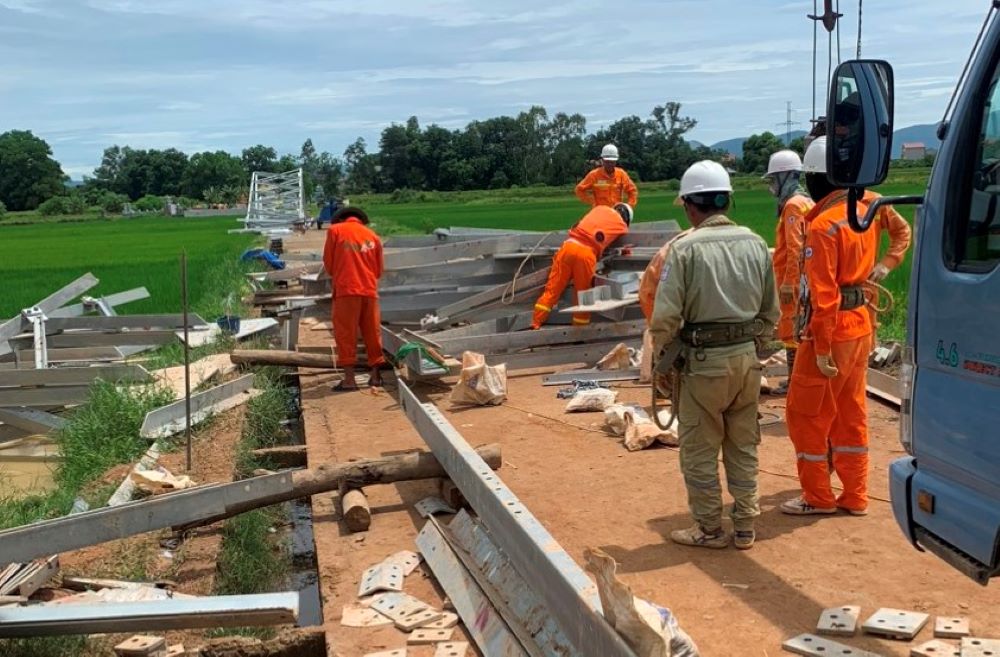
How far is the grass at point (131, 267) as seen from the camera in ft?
62.8

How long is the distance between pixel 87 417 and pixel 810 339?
6993 millimetres

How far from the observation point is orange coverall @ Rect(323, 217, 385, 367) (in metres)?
10.1

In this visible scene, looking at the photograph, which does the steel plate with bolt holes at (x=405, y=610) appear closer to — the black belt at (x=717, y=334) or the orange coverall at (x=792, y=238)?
the black belt at (x=717, y=334)

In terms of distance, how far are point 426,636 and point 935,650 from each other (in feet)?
6.95

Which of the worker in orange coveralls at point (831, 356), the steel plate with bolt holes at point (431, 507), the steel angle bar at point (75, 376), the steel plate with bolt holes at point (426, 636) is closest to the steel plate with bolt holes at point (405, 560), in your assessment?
the steel plate with bolt holes at point (431, 507)

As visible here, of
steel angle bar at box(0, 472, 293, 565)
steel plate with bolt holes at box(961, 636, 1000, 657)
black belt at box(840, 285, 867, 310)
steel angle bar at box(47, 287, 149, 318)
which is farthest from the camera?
steel angle bar at box(47, 287, 149, 318)

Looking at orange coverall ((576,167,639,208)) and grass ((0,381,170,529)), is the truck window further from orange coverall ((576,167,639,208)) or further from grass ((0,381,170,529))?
orange coverall ((576,167,639,208))

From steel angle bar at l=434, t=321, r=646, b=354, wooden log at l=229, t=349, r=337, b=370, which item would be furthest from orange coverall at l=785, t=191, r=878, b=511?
wooden log at l=229, t=349, r=337, b=370

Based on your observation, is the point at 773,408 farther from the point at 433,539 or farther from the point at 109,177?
the point at 109,177

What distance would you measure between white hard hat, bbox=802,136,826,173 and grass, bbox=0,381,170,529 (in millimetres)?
5378

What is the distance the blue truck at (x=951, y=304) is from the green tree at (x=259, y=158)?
113491 mm

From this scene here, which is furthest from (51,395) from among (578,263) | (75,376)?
(578,263)

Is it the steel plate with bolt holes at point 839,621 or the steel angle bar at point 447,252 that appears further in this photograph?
the steel angle bar at point 447,252

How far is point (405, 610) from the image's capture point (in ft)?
15.7
